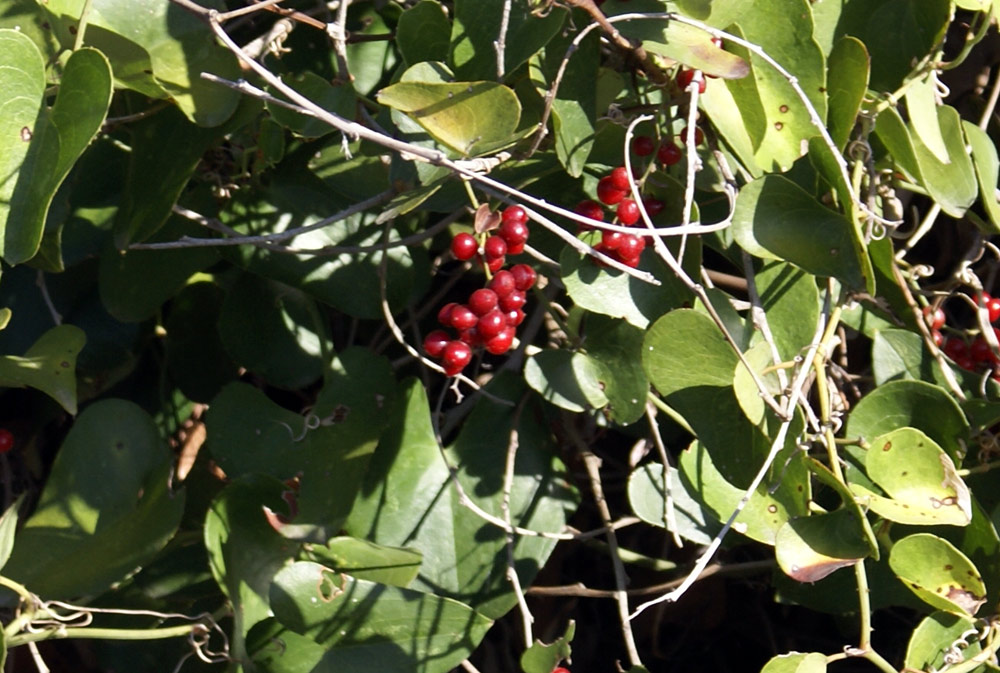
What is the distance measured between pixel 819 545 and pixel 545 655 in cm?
23

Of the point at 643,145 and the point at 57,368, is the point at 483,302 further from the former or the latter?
the point at 57,368

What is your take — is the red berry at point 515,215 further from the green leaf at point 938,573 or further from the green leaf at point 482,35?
the green leaf at point 938,573

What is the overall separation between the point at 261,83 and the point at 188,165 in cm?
9

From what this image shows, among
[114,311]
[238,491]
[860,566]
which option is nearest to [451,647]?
[238,491]

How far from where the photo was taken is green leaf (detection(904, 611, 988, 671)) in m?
0.82

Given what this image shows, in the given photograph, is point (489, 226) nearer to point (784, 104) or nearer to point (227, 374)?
point (784, 104)

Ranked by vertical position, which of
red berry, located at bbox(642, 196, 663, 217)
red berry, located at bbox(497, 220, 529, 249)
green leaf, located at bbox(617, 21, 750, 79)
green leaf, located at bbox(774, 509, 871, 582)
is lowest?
green leaf, located at bbox(774, 509, 871, 582)

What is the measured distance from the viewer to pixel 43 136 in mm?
704

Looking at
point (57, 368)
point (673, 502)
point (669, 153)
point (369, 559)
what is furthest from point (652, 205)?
point (57, 368)

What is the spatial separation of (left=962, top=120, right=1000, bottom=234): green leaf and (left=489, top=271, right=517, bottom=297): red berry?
0.43m

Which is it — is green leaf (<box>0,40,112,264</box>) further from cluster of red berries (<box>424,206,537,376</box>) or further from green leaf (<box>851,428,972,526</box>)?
green leaf (<box>851,428,972,526</box>)

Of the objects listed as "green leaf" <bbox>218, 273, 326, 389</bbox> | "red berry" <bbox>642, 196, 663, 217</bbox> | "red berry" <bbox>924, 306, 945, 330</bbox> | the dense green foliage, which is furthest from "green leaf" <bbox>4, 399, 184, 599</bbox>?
"red berry" <bbox>924, 306, 945, 330</bbox>

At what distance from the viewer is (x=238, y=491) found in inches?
33.0

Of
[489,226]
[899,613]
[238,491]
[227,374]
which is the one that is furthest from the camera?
[899,613]
